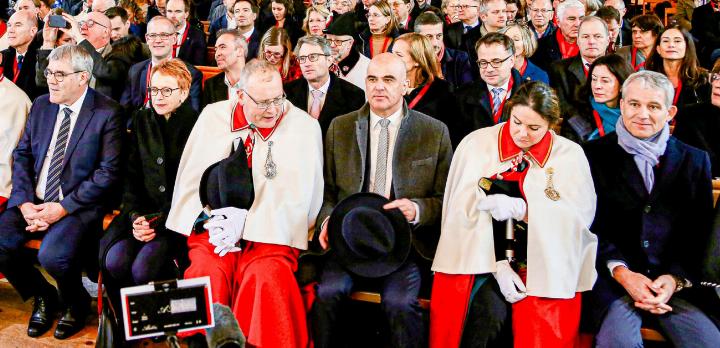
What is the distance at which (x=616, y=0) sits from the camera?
22.6ft

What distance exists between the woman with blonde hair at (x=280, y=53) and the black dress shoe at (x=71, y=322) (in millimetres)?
1959

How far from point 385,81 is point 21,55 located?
3.30 meters

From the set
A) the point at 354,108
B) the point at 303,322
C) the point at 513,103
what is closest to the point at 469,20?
the point at 354,108

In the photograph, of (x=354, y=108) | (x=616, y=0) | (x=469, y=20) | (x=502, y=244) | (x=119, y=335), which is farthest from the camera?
(x=616, y=0)

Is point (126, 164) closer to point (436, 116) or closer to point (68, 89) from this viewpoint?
point (68, 89)

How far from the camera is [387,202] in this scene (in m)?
3.21

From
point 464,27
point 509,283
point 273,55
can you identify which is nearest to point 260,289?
point 509,283

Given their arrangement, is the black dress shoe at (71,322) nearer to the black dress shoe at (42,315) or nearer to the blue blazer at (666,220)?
the black dress shoe at (42,315)

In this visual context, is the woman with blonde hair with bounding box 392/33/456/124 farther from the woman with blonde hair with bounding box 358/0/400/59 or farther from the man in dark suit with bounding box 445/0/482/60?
the man in dark suit with bounding box 445/0/482/60

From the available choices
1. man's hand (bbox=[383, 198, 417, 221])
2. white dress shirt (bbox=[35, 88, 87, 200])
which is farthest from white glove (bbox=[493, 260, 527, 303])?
white dress shirt (bbox=[35, 88, 87, 200])

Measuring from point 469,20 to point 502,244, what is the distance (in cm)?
362

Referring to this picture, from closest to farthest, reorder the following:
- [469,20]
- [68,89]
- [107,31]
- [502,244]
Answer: [502,244], [68,89], [107,31], [469,20]

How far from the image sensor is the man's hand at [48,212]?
12.1 feet

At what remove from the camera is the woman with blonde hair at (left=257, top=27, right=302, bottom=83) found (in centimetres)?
491
